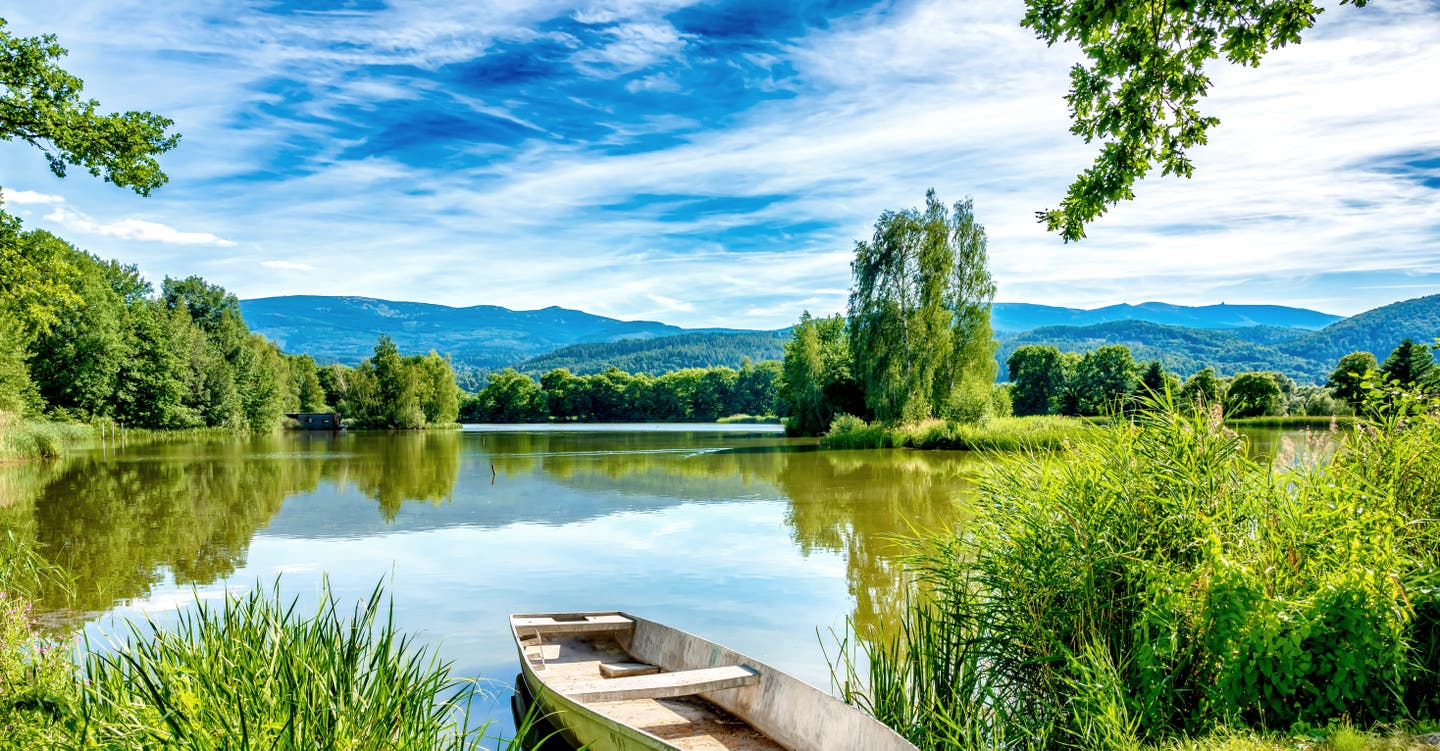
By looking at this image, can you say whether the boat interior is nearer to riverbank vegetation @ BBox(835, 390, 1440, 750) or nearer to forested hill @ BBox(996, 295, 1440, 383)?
riverbank vegetation @ BBox(835, 390, 1440, 750)

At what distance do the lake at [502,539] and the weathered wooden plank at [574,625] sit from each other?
1.38 ft

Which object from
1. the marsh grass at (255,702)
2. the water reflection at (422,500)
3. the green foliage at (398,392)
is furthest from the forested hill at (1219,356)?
the marsh grass at (255,702)

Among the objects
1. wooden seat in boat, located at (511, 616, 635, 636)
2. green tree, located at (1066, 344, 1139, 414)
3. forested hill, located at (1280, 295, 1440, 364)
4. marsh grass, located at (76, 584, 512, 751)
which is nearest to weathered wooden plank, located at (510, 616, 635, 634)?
wooden seat in boat, located at (511, 616, 635, 636)

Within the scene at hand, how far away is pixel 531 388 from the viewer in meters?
111

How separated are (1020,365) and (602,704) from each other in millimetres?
86779

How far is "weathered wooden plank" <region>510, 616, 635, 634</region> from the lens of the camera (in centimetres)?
771

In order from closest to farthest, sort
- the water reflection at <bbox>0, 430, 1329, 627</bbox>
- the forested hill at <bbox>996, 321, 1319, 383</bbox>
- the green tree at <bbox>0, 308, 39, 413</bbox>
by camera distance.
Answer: the water reflection at <bbox>0, 430, 1329, 627</bbox> < the green tree at <bbox>0, 308, 39, 413</bbox> < the forested hill at <bbox>996, 321, 1319, 383</bbox>

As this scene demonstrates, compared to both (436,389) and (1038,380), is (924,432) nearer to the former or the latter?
(1038,380)

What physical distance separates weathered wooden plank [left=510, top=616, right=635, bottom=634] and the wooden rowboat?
294 mm

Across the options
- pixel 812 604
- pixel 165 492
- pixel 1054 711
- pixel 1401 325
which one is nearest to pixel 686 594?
pixel 812 604

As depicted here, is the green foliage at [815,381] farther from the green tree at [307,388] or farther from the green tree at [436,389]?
the green tree at [307,388]

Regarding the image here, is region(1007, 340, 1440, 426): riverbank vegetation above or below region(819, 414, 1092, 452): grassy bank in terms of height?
above

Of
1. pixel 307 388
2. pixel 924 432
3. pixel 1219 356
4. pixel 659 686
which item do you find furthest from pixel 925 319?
pixel 1219 356

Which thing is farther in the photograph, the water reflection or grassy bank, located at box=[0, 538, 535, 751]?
the water reflection
